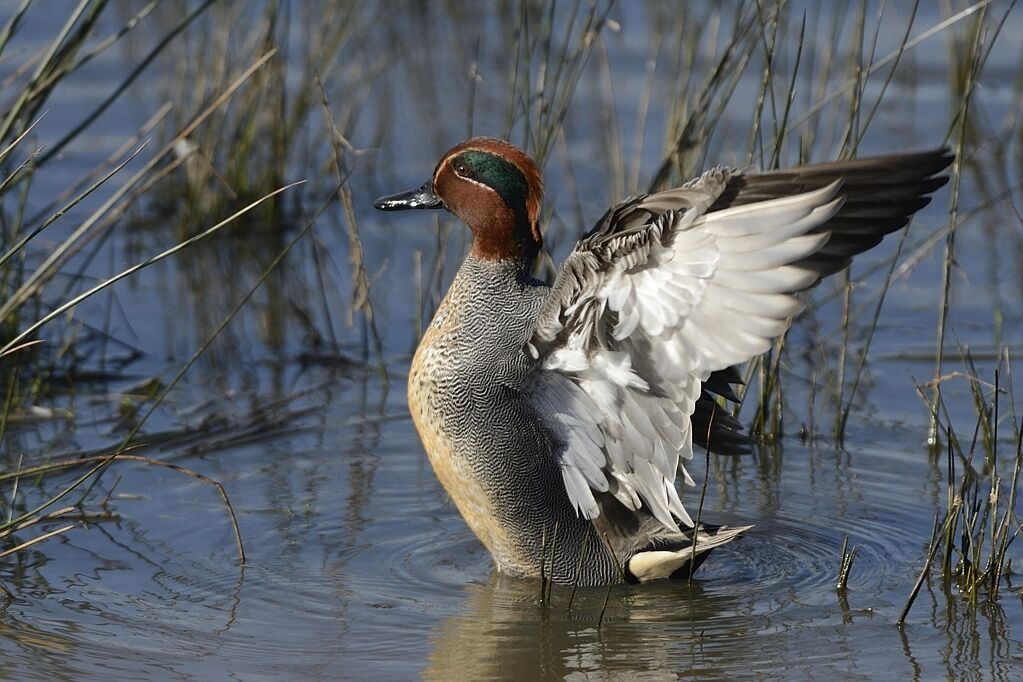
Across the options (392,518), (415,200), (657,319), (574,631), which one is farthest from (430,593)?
(415,200)

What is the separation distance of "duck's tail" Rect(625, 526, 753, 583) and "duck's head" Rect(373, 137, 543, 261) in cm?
95

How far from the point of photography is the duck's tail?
4.37 m

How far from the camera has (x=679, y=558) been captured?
14.6 feet

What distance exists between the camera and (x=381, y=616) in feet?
13.8

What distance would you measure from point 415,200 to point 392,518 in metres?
0.99

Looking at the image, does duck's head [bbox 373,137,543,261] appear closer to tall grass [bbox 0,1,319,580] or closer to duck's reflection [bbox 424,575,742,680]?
tall grass [bbox 0,1,319,580]

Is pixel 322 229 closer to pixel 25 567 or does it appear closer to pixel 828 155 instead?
pixel 828 155

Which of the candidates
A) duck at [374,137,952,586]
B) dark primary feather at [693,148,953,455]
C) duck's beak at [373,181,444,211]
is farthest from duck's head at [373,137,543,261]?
dark primary feather at [693,148,953,455]

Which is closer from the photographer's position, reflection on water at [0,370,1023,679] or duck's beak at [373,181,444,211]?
reflection on water at [0,370,1023,679]

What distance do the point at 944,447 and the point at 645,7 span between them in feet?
16.8

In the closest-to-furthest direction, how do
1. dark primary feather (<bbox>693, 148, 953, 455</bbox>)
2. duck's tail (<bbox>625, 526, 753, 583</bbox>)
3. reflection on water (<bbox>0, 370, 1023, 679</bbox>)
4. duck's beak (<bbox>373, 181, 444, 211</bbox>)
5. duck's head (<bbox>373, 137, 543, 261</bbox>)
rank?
dark primary feather (<bbox>693, 148, 953, 455</bbox>) < reflection on water (<bbox>0, 370, 1023, 679</bbox>) < duck's tail (<bbox>625, 526, 753, 583</bbox>) < duck's head (<bbox>373, 137, 543, 261</bbox>) < duck's beak (<bbox>373, 181, 444, 211</bbox>)

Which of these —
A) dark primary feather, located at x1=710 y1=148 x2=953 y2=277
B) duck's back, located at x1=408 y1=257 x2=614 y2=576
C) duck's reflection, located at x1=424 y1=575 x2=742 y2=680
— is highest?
dark primary feather, located at x1=710 y1=148 x2=953 y2=277

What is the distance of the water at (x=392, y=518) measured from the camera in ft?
13.0

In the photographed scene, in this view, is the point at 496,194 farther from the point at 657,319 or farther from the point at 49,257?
the point at 49,257
